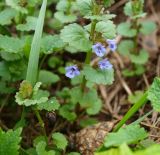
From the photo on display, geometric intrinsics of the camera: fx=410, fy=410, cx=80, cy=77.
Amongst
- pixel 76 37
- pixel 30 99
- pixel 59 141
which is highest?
pixel 76 37

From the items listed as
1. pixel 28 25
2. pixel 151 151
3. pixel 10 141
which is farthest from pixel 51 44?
pixel 151 151

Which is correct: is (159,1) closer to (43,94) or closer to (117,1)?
(117,1)

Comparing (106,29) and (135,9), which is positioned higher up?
(135,9)

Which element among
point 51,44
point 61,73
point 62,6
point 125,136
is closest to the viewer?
point 125,136

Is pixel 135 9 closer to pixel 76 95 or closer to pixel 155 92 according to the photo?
pixel 76 95

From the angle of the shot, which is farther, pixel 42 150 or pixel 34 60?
pixel 34 60

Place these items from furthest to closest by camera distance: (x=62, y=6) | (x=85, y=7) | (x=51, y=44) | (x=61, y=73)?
(x=61, y=73) < (x=62, y=6) < (x=51, y=44) < (x=85, y=7)
